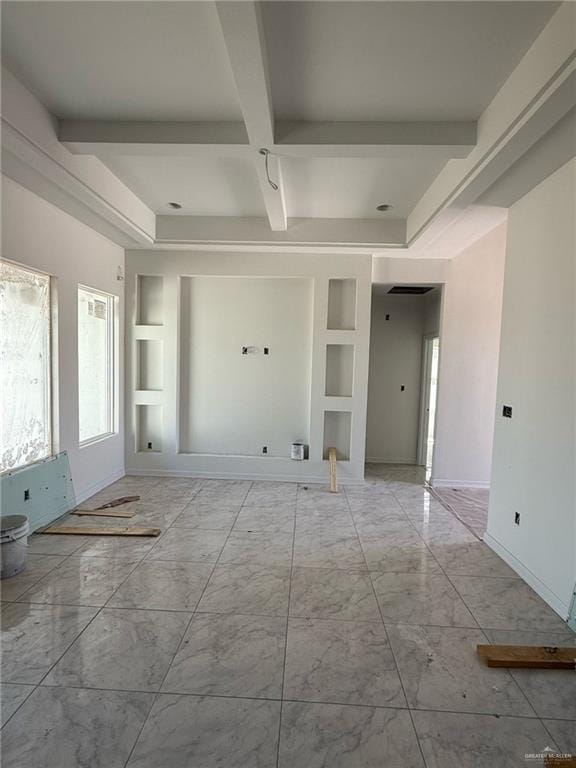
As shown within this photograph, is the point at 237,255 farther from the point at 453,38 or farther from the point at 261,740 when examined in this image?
the point at 261,740

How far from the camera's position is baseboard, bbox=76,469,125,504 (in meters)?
3.99

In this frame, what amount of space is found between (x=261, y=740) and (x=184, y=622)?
843mm

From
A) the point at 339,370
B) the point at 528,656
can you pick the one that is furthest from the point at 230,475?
the point at 528,656

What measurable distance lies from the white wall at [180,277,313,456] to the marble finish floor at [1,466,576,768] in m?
1.83

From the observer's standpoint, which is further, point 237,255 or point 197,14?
point 237,255

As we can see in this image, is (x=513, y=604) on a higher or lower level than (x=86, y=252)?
lower

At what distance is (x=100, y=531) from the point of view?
3291 mm

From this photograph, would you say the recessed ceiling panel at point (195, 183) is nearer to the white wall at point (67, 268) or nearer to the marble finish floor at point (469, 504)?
the white wall at point (67, 268)

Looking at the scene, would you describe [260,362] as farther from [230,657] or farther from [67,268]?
[230,657]

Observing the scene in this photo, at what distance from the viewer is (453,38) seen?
5.97ft

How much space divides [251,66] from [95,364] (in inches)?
142

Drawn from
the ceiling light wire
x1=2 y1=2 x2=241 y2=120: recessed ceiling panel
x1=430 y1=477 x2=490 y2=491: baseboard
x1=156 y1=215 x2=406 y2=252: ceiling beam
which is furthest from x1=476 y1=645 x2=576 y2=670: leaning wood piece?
x1=156 y1=215 x2=406 y2=252: ceiling beam

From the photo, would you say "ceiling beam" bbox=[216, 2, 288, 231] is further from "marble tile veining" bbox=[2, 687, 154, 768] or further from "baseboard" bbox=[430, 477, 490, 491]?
"baseboard" bbox=[430, 477, 490, 491]

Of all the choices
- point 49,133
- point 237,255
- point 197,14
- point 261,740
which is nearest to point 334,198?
point 237,255
